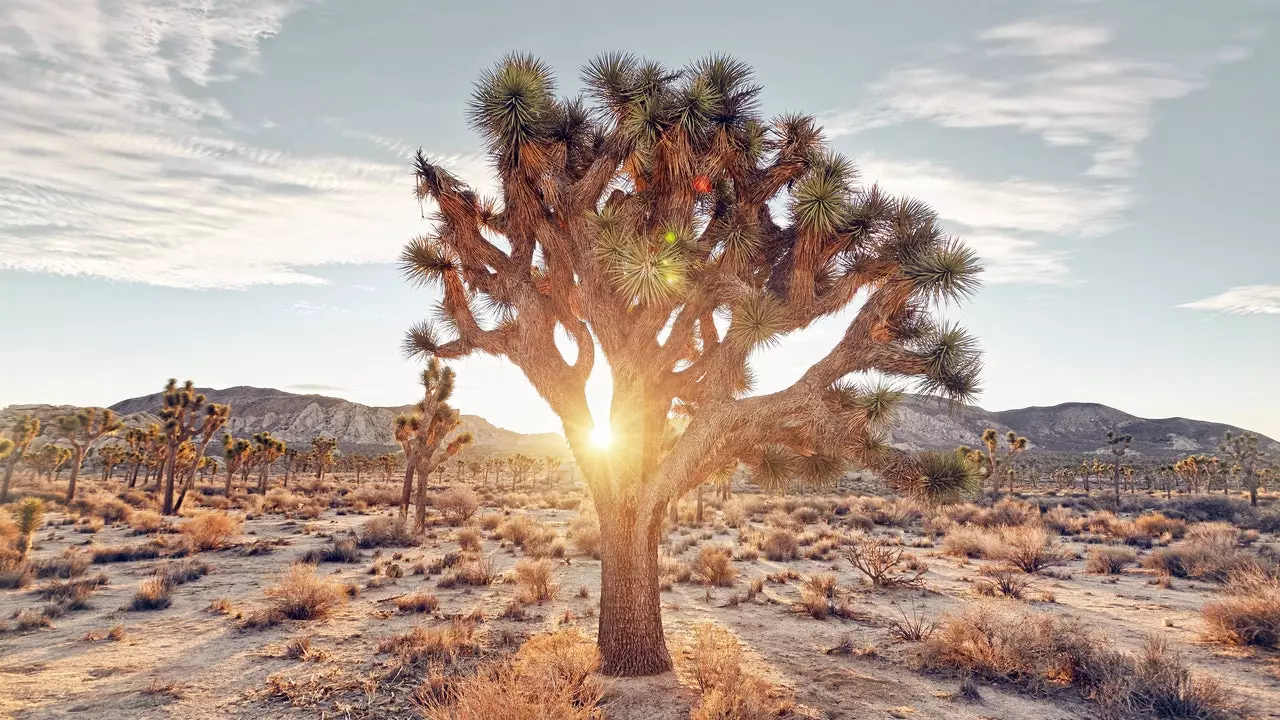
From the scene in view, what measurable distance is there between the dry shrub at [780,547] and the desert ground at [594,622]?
8 cm

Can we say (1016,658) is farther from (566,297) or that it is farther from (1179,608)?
(566,297)

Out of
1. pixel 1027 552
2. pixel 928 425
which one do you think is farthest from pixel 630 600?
pixel 928 425

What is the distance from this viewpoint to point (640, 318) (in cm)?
758

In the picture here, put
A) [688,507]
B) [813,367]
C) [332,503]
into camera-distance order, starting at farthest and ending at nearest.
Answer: [332,503] < [688,507] < [813,367]

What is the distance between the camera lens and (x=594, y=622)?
9.80 meters

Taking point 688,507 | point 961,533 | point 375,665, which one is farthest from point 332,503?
point 961,533

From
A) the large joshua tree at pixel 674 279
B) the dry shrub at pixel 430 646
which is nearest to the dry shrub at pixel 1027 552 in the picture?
the large joshua tree at pixel 674 279

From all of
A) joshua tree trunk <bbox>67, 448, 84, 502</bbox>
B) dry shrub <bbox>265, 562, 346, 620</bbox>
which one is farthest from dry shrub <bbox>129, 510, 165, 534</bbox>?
dry shrub <bbox>265, 562, 346, 620</bbox>

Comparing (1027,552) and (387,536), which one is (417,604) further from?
(1027,552)

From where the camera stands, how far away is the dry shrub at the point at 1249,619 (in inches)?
322

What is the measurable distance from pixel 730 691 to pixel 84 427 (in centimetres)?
4137

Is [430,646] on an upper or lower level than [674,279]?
lower

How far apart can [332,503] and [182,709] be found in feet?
92.2

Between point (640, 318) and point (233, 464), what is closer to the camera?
point (640, 318)
